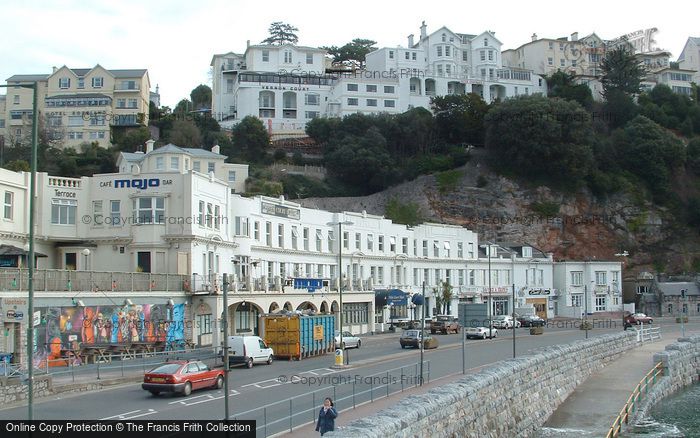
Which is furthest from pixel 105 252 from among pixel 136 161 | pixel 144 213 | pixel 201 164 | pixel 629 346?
pixel 201 164

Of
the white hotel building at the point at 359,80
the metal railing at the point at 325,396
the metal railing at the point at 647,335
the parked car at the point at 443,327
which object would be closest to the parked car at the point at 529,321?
the parked car at the point at 443,327

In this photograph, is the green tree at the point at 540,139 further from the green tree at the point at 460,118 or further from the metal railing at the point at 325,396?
the metal railing at the point at 325,396

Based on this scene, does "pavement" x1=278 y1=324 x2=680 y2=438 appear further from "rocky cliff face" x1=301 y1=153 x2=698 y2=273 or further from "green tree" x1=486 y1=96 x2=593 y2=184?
"green tree" x1=486 y1=96 x2=593 y2=184

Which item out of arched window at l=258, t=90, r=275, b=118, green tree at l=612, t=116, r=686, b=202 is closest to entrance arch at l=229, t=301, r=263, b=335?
arched window at l=258, t=90, r=275, b=118

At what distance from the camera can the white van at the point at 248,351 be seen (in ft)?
124

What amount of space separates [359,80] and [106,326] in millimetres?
83649

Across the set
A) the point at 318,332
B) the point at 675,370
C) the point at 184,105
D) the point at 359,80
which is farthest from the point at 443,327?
the point at 184,105

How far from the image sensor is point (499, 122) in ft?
342

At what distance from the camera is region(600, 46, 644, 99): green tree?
130125 mm

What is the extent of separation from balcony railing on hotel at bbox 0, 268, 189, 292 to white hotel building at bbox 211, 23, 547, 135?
72243mm

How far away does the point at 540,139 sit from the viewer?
103m

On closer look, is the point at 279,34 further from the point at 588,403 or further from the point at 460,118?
the point at 588,403

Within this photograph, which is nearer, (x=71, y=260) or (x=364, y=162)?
(x=71, y=260)

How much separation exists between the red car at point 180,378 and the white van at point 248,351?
7.06 metres
